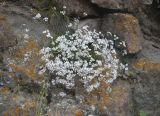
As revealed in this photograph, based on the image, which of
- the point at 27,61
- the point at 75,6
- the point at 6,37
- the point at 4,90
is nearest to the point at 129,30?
the point at 75,6

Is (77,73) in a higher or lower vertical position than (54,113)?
higher

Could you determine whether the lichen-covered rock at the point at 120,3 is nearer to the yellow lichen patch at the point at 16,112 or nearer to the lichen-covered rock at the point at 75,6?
the lichen-covered rock at the point at 75,6

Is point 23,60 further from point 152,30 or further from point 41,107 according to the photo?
point 152,30

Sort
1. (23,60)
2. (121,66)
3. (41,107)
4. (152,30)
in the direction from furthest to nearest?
(152,30) < (121,66) < (23,60) < (41,107)

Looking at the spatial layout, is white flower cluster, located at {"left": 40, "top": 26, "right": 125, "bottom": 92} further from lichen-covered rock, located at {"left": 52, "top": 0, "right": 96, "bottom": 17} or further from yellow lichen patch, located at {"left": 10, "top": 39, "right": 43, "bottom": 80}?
lichen-covered rock, located at {"left": 52, "top": 0, "right": 96, "bottom": 17}

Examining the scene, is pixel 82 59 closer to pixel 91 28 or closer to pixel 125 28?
pixel 91 28

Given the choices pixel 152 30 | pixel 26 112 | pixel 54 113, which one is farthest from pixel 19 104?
pixel 152 30
